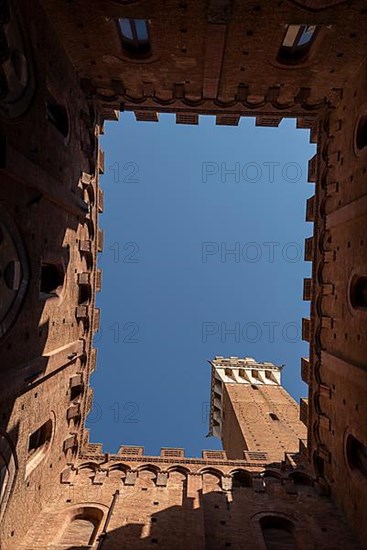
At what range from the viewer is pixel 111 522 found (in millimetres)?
11930

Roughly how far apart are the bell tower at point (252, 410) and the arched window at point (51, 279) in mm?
10322

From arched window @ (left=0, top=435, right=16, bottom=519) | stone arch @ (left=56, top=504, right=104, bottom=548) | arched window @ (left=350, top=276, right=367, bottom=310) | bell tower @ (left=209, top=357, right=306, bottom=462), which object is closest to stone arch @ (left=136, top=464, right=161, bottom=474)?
stone arch @ (left=56, top=504, right=104, bottom=548)

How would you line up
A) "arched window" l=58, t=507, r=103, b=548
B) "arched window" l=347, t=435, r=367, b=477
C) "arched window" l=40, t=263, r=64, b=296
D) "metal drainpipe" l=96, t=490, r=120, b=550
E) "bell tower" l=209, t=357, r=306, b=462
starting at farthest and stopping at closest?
"bell tower" l=209, t=357, r=306, b=462
"arched window" l=40, t=263, r=64, b=296
"arched window" l=347, t=435, r=367, b=477
"arched window" l=58, t=507, r=103, b=548
"metal drainpipe" l=96, t=490, r=120, b=550

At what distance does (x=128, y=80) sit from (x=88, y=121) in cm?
203

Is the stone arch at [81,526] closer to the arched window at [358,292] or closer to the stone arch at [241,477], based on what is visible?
the stone arch at [241,477]

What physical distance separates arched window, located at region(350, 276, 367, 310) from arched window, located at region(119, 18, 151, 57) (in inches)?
370

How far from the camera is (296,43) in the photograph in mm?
12797

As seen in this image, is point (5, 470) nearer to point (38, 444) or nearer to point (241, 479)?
point (38, 444)

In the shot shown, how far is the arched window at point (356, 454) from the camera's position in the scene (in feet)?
40.3

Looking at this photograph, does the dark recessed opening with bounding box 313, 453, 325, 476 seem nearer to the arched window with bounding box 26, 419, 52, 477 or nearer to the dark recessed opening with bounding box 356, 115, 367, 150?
the arched window with bounding box 26, 419, 52, 477

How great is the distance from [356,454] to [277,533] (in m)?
3.35

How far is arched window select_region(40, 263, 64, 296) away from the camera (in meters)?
12.9

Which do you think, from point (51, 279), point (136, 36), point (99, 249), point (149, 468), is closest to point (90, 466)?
point (149, 468)

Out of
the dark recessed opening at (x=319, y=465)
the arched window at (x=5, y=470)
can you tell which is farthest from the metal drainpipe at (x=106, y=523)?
the dark recessed opening at (x=319, y=465)
